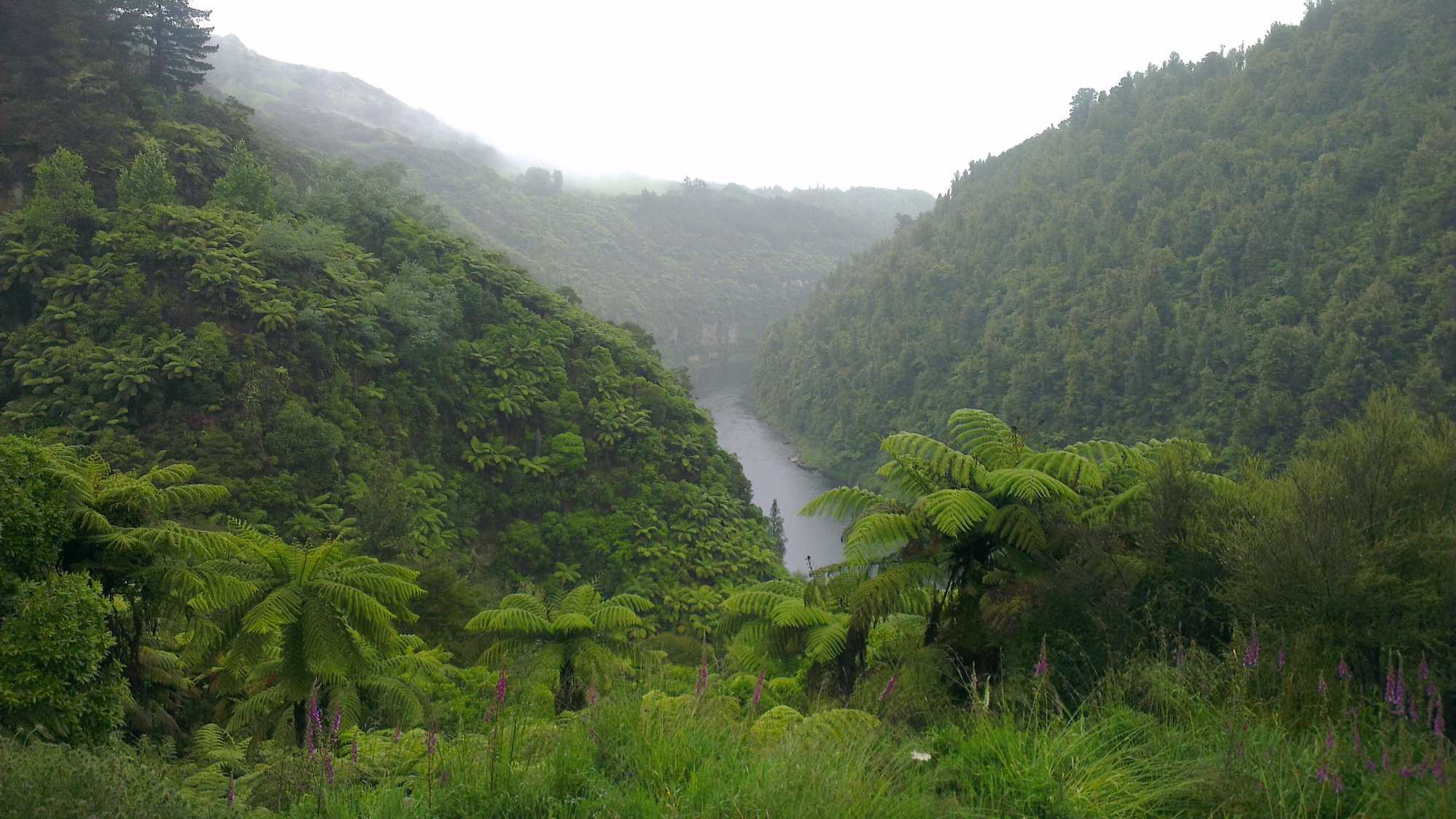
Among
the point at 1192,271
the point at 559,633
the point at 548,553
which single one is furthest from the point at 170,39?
the point at 1192,271

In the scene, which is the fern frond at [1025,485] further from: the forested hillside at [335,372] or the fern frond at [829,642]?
the forested hillside at [335,372]

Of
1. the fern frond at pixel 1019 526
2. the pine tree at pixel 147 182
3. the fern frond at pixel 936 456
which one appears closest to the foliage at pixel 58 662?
the fern frond at pixel 936 456

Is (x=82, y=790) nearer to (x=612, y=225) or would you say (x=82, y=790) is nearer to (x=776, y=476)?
(x=776, y=476)

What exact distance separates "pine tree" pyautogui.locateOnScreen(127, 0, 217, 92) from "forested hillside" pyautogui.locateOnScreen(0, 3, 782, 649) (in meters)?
1.17

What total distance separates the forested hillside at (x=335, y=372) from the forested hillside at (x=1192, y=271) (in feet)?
Result: 64.9

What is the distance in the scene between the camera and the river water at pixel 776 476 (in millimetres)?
44344

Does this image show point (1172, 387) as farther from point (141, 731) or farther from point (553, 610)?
point (141, 731)

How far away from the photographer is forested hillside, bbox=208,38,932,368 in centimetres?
10419

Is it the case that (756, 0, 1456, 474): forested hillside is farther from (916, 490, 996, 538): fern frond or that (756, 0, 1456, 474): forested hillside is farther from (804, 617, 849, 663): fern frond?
(916, 490, 996, 538): fern frond

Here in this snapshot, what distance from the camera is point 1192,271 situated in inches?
2242

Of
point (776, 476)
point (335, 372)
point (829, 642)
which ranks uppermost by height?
point (829, 642)

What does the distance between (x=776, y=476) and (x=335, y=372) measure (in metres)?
44.8

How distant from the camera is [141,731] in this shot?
22.4ft

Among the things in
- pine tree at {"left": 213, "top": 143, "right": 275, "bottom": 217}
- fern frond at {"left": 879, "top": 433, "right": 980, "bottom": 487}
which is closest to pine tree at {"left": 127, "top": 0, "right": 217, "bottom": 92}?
pine tree at {"left": 213, "top": 143, "right": 275, "bottom": 217}
